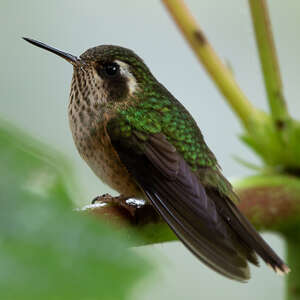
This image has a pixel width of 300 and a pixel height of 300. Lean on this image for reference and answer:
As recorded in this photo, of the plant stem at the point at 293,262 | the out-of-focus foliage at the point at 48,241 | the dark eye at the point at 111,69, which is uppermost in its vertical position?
the out-of-focus foliage at the point at 48,241

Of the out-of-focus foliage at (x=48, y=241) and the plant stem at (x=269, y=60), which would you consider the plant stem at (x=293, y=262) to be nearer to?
the plant stem at (x=269, y=60)

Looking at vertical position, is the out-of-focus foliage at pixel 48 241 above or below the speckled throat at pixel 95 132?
above

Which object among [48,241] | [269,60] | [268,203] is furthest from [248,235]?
[48,241]

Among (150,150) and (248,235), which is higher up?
(150,150)

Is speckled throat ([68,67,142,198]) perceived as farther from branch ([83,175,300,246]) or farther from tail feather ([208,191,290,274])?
tail feather ([208,191,290,274])

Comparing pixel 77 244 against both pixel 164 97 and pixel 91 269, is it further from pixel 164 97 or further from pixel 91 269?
pixel 164 97

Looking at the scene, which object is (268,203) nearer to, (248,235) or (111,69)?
(248,235)

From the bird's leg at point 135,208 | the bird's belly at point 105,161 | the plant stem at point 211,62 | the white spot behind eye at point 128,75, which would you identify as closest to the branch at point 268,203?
the bird's leg at point 135,208

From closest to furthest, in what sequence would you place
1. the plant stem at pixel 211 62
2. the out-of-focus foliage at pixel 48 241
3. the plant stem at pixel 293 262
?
the out-of-focus foliage at pixel 48 241 → the plant stem at pixel 293 262 → the plant stem at pixel 211 62

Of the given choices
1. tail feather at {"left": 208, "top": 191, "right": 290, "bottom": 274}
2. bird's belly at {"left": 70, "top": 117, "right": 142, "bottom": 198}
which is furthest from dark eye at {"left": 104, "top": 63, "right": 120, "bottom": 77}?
tail feather at {"left": 208, "top": 191, "right": 290, "bottom": 274}
